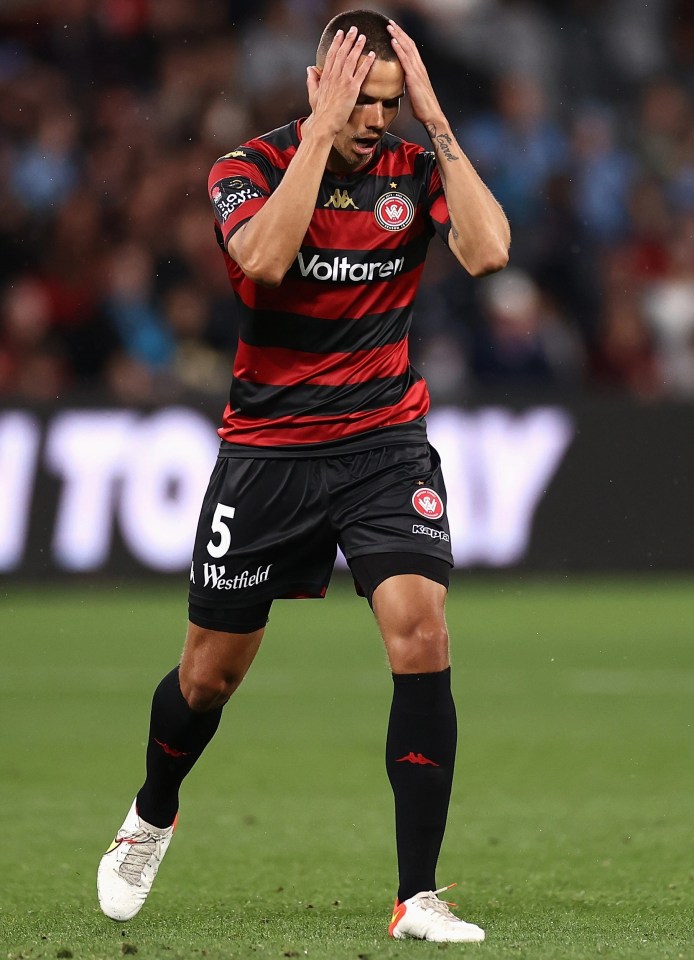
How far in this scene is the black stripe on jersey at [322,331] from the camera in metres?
4.87

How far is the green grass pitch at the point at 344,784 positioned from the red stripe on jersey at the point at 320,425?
4.27ft

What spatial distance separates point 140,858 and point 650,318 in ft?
33.4

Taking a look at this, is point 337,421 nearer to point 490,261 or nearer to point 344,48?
point 490,261

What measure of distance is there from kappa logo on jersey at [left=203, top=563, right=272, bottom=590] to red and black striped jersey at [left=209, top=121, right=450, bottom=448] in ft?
1.18

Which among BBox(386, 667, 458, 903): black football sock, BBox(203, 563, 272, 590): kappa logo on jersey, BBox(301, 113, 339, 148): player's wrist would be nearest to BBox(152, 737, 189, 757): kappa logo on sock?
BBox(203, 563, 272, 590): kappa logo on jersey

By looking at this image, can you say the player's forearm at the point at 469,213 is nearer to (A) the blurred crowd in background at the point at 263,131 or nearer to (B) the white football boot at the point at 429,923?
(B) the white football boot at the point at 429,923

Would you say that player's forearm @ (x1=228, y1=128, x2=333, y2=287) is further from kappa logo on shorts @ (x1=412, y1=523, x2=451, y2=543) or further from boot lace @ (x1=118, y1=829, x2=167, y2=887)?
boot lace @ (x1=118, y1=829, x2=167, y2=887)

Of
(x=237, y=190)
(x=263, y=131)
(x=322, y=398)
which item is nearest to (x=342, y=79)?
(x=237, y=190)

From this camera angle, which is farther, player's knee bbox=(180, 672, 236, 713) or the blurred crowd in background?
the blurred crowd in background

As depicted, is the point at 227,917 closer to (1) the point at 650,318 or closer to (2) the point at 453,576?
(2) the point at 453,576

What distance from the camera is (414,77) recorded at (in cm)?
468

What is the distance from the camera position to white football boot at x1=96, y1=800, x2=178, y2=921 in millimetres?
4863

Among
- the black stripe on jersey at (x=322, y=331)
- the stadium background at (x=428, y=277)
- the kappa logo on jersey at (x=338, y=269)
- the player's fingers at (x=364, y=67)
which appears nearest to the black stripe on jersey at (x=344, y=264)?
the kappa logo on jersey at (x=338, y=269)

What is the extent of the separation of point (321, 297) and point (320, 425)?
0.35m
